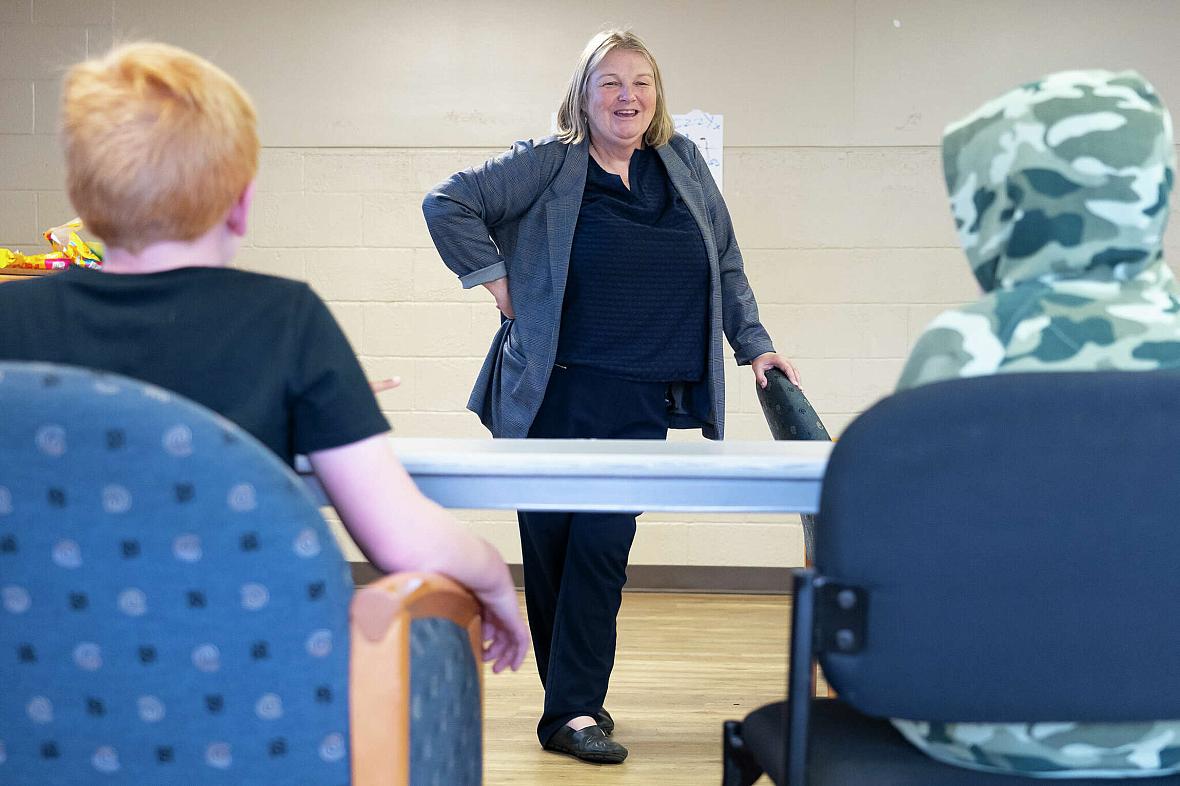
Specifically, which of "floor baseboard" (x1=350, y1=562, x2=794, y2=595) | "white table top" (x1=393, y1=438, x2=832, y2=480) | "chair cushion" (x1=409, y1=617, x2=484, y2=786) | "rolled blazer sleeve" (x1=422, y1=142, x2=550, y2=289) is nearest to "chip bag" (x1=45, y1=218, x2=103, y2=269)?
"rolled blazer sleeve" (x1=422, y1=142, x2=550, y2=289)

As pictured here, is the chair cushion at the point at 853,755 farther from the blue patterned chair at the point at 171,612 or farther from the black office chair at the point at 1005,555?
the blue patterned chair at the point at 171,612

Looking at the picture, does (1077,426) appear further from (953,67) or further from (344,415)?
(953,67)

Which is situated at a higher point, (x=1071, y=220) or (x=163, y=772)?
(x=1071, y=220)

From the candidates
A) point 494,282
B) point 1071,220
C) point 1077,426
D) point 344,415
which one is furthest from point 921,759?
point 494,282

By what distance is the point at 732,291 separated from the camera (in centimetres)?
278

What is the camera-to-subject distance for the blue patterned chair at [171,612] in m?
0.80

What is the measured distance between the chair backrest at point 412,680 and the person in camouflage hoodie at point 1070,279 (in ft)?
1.36

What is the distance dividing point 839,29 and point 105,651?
4.03m

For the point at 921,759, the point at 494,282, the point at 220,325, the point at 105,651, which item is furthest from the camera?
the point at 494,282

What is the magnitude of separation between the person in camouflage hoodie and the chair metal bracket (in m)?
0.14

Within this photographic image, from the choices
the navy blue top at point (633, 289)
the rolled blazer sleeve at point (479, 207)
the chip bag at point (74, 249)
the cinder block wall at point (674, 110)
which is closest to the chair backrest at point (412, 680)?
the navy blue top at point (633, 289)

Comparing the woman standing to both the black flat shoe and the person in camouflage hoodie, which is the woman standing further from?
the person in camouflage hoodie

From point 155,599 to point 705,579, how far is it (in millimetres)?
3858

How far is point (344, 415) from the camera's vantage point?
0.99 metres
